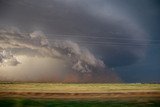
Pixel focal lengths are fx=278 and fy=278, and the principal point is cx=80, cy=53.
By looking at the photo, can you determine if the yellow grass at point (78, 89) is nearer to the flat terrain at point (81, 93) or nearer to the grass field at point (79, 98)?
the flat terrain at point (81, 93)

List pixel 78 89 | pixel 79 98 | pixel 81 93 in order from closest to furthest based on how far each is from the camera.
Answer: pixel 79 98, pixel 81 93, pixel 78 89

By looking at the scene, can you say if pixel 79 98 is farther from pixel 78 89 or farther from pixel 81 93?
pixel 78 89

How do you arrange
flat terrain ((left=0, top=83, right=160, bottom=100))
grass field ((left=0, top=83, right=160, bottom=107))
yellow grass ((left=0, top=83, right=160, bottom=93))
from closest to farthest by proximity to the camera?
grass field ((left=0, top=83, right=160, bottom=107)), flat terrain ((left=0, top=83, right=160, bottom=100)), yellow grass ((left=0, top=83, right=160, bottom=93))

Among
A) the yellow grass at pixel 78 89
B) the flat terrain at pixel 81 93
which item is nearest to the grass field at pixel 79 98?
the flat terrain at pixel 81 93

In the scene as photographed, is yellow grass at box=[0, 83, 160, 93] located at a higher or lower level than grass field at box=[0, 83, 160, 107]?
higher

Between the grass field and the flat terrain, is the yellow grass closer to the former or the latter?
the flat terrain

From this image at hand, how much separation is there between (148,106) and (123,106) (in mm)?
2695

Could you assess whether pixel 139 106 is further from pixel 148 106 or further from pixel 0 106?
pixel 0 106

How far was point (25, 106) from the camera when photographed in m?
25.9

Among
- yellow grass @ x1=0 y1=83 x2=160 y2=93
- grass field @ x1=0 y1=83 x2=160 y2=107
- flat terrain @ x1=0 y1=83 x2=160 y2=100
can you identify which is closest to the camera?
grass field @ x1=0 y1=83 x2=160 y2=107

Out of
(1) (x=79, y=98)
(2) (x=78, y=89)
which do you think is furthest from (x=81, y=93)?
(2) (x=78, y=89)

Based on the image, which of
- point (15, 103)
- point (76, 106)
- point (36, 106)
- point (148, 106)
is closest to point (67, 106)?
→ point (76, 106)

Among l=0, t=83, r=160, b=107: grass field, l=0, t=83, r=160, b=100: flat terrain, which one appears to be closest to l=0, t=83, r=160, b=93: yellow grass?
l=0, t=83, r=160, b=100: flat terrain

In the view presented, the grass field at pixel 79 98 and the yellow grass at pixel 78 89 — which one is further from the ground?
the yellow grass at pixel 78 89
